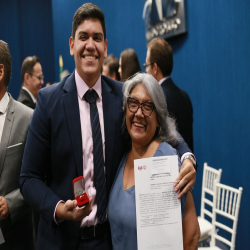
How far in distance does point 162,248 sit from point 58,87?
82 cm

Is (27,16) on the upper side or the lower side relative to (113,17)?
upper

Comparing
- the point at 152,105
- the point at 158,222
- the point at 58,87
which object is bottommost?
the point at 158,222

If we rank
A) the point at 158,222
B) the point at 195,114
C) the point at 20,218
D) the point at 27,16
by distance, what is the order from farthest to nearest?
the point at 27,16 → the point at 195,114 → the point at 20,218 → the point at 158,222

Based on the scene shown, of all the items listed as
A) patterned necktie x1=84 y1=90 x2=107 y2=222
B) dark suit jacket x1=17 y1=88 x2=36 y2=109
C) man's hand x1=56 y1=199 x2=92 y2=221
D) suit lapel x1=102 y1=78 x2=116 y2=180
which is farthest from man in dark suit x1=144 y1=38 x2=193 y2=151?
man's hand x1=56 y1=199 x2=92 y2=221

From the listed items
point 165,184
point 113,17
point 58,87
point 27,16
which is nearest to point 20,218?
point 58,87

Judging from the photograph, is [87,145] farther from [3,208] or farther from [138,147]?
[3,208]

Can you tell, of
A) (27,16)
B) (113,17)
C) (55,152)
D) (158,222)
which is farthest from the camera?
(27,16)

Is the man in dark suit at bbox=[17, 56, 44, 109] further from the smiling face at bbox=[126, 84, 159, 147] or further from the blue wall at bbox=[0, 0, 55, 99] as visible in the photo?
the blue wall at bbox=[0, 0, 55, 99]

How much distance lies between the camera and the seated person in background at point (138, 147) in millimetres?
1505

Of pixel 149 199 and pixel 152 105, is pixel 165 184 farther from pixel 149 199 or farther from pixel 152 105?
pixel 152 105

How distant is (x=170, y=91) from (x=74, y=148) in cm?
184

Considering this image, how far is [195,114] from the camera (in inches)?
168

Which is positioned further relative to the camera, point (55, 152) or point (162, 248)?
point (55, 152)

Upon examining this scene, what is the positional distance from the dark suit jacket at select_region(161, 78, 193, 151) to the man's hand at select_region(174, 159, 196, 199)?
169cm
